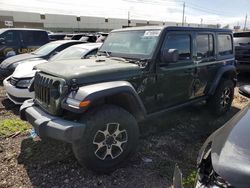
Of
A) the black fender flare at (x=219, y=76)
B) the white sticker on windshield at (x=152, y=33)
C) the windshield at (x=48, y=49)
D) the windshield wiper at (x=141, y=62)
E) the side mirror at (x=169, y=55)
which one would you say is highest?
the white sticker on windshield at (x=152, y=33)

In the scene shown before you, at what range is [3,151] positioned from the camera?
401 cm

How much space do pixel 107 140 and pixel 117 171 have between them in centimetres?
48

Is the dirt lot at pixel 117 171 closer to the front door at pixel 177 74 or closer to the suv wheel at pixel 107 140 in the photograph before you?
the suv wheel at pixel 107 140

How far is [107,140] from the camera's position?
3.37 metres

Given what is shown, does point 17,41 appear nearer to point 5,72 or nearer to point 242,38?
point 5,72

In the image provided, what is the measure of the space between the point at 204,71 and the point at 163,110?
54.4 inches

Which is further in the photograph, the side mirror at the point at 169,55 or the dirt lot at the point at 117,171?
the side mirror at the point at 169,55

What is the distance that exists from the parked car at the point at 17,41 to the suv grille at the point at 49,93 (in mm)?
6920

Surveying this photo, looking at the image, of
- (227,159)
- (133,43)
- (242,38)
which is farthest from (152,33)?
(242,38)

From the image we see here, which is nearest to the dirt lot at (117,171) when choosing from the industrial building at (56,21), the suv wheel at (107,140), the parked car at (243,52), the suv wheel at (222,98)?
the suv wheel at (107,140)

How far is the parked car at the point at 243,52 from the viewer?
361 inches

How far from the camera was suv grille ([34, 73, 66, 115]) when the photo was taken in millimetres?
3236

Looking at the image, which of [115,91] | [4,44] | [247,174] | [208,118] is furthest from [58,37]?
[247,174]

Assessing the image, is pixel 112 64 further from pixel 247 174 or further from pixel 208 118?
pixel 208 118
